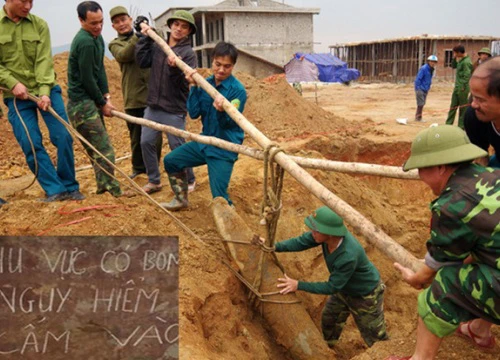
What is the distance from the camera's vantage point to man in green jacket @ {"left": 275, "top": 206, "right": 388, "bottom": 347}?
3.57 meters

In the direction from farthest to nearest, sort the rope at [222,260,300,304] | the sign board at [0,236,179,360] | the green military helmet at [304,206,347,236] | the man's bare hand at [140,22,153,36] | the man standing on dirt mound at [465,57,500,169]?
1. the man's bare hand at [140,22,153,36]
2. the rope at [222,260,300,304]
3. the green military helmet at [304,206,347,236]
4. the man standing on dirt mound at [465,57,500,169]
5. the sign board at [0,236,179,360]

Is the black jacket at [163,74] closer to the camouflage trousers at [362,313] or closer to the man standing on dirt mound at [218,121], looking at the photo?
the man standing on dirt mound at [218,121]

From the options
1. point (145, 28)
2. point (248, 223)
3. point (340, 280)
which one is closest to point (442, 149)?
point (340, 280)

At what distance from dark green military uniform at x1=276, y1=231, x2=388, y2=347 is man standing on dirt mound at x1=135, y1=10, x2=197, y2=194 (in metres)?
1.97

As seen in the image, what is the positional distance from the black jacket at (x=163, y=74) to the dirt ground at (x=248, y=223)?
40.3 inches

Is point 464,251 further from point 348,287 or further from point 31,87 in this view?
point 31,87

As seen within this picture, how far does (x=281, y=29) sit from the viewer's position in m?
30.7

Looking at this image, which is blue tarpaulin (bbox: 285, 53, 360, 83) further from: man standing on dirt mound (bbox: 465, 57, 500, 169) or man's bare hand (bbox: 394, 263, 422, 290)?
man's bare hand (bbox: 394, 263, 422, 290)

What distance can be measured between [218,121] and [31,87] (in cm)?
185

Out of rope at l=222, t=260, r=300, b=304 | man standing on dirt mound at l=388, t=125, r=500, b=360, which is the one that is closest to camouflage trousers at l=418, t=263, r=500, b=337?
man standing on dirt mound at l=388, t=125, r=500, b=360

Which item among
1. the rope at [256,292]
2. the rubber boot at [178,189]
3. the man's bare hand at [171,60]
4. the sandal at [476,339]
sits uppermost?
the man's bare hand at [171,60]

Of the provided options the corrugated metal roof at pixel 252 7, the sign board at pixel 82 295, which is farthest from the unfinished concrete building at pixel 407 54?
the sign board at pixel 82 295

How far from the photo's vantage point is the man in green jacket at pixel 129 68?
5160 millimetres

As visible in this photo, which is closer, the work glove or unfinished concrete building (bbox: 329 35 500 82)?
the work glove
